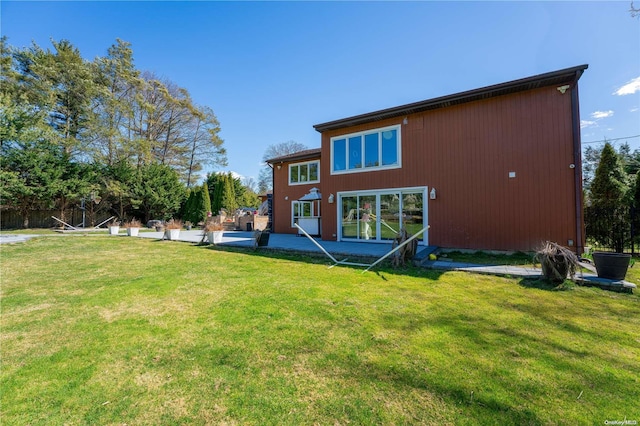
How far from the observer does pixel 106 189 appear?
20.8 meters

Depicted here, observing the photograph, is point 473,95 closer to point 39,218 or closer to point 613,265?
point 613,265

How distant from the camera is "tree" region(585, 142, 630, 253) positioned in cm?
854

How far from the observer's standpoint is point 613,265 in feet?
16.6

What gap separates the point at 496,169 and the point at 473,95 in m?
2.51

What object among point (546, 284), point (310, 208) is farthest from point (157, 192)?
point (546, 284)

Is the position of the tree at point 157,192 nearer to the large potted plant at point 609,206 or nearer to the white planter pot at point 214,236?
the white planter pot at point 214,236

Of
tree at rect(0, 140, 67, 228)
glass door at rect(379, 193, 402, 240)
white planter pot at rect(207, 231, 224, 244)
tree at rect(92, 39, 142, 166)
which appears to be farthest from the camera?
tree at rect(92, 39, 142, 166)

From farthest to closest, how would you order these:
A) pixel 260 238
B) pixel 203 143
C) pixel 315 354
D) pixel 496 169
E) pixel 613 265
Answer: pixel 203 143
pixel 260 238
pixel 496 169
pixel 613 265
pixel 315 354

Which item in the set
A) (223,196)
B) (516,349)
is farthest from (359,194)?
(223,196)

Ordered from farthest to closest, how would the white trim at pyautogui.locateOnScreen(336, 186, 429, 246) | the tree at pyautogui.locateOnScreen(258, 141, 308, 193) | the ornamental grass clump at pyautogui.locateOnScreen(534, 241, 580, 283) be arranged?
the tree at pyautogui.locateOnScreen(258, 141, 308, 193) → the white trim at pyautogui.locateOnScreen(336, 186, 429, 246) → the ornamental grass clump at pyautogui.locateOnScreen(534, 241, 580, 283)

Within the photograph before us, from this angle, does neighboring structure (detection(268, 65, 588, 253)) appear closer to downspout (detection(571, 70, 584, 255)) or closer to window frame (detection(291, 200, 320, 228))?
downspout (detection(571, 70, 584, 255))

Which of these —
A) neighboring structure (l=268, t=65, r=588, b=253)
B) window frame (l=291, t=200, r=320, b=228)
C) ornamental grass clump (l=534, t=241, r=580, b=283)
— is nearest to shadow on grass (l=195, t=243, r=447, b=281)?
ornamental grass clump (l=534, t=241, r=580, b=283)

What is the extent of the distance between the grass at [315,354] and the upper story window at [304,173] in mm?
10213

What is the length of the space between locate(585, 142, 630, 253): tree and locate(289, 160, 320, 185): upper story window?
36.9 ft
